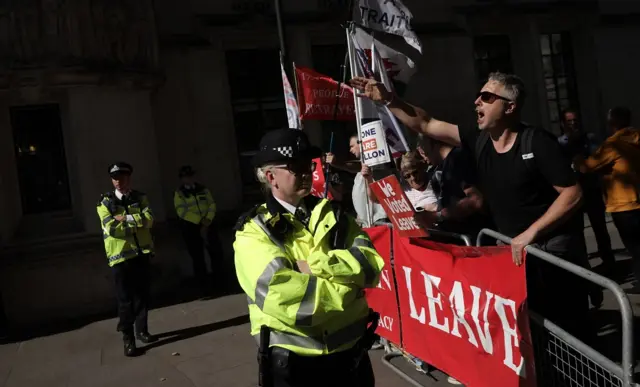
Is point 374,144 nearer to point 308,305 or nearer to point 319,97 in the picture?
point 319,97

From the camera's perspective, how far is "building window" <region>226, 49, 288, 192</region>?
38.3ft

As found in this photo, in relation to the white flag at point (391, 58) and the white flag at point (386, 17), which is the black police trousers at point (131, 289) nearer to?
the white flag at point (391, 58)

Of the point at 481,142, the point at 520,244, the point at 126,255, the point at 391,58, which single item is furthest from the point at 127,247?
the point at 520,244

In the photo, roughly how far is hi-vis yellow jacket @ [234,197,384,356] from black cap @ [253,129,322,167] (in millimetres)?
184

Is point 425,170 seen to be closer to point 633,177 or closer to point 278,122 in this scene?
point 633,177

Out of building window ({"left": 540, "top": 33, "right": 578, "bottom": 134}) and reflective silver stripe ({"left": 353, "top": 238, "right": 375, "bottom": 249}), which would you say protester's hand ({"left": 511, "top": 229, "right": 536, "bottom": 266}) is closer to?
reflective silver stripe ({"left": 353, "top": 238, "right": 375, "bottom": 249})

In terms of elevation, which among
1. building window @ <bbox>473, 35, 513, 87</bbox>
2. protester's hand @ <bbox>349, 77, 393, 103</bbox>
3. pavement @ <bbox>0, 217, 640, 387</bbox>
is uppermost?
building window @ <bbox>473, 35, 513, 87</bbox>

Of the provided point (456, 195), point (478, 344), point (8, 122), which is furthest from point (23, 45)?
point (478, 344)

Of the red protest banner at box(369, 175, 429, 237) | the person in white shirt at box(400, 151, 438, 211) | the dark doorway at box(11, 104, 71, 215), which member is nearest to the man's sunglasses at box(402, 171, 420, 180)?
the person in white shirt at box(400, 151, 438, 211)

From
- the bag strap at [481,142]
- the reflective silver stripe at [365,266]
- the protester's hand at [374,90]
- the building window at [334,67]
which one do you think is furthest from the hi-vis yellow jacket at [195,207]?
the reflective silver stripe at [365,266]

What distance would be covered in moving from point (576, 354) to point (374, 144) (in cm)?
274

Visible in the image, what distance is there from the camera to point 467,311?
368 centimetres

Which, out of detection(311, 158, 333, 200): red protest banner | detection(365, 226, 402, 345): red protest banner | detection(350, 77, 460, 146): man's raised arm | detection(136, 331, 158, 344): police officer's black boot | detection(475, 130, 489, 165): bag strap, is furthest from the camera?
detection(136, 331, 158, 344): police officer's black boot

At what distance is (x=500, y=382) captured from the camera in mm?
3469
